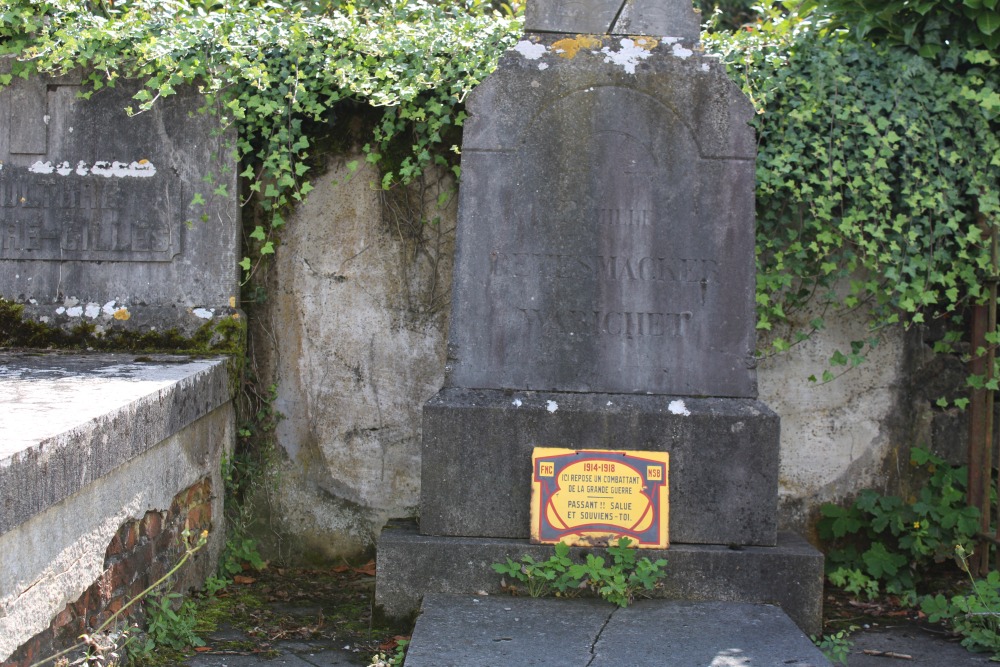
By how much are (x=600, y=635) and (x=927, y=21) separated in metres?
3.23

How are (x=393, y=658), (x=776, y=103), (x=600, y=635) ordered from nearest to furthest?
(x=600, y=635)
(x=393, y=658)
(x=776, y=103)

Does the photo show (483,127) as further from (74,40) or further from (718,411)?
(74,40)

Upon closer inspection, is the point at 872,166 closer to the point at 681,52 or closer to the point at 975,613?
the point at 681,52

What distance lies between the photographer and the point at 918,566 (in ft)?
14.6

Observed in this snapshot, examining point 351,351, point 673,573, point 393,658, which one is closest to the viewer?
point 393,658

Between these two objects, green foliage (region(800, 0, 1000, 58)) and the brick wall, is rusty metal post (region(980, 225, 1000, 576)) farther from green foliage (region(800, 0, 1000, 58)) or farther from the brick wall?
the brick wall

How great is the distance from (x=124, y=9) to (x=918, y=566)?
4633mm

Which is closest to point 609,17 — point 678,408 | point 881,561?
point 678,408

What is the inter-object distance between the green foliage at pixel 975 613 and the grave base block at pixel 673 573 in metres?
0.67

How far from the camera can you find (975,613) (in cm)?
345

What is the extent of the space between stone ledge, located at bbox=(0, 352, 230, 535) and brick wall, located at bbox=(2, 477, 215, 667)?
327 mm

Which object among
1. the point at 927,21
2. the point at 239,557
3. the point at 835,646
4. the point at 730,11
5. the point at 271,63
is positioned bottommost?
the point at 239,557

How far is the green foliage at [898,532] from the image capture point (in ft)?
14.1

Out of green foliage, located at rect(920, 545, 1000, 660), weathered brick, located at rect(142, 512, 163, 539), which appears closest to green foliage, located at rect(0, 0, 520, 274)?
weathered brick, located at rect(142, 512, 163, 539)
